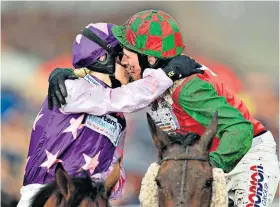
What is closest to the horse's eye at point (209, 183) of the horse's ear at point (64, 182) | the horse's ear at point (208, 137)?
the horse's ear at point (208, 137)

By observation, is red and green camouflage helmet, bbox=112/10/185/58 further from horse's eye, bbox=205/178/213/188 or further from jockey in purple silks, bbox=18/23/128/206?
horse's eye, bbox=205/178/213/188

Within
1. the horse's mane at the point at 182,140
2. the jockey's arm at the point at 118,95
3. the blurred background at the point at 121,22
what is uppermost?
the blurred background at the point at 121,22

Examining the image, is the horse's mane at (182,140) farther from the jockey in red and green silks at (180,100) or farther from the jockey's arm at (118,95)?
the jockey's arm at (118,95)

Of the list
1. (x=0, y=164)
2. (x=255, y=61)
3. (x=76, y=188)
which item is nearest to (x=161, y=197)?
(x=76, y=188)

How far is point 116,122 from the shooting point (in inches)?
123

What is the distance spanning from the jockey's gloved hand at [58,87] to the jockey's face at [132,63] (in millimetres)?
250

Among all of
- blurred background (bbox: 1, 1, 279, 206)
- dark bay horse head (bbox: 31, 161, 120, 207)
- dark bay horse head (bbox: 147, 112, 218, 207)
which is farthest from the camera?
blurred background (bbox: 1, 1, 279, 206)

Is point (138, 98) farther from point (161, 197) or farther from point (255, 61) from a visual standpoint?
point (255, 61)

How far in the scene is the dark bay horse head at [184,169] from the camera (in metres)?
2.37

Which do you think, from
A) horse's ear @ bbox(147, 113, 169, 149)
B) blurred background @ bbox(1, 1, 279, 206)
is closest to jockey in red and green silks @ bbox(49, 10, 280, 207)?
horse's ear @ bbox(147, 113, 169, 149)

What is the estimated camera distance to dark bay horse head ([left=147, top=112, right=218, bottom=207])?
237cm

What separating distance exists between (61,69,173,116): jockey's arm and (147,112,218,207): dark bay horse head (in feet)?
1.01

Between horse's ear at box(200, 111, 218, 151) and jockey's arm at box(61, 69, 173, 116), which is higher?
jockey's arm at box(61, 69, 173, 116)

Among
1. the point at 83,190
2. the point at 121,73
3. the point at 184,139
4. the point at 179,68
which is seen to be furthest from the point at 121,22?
the point at 83,190
